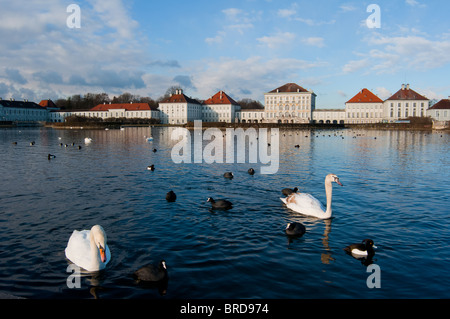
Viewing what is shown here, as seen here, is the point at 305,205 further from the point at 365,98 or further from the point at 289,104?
the point at 365,98

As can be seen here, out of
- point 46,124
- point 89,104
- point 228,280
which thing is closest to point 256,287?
point 228,280

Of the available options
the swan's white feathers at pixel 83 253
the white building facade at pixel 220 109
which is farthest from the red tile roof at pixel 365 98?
the swan's white feathers at pixel 83 253

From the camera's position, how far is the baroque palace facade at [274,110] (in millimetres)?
119062

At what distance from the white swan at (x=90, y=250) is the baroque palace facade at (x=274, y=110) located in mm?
124086

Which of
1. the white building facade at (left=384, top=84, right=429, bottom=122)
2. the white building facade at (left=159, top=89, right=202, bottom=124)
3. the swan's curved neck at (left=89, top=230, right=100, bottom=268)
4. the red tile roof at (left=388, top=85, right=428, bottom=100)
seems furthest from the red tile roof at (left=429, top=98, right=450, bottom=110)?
the swan's curved neck at (left=89, top=230, right=100, bottom=268)

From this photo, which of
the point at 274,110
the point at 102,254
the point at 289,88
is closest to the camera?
the point at 102,254

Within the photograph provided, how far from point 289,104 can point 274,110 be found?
629 cm

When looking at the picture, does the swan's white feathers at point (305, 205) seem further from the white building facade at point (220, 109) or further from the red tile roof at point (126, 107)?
the red tile roof at point (126, 107)

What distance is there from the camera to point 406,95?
385 feet

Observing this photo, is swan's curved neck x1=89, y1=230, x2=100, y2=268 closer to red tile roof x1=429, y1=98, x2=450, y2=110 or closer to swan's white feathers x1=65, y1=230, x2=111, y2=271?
swan's white feathers x1=65, y1=230, x2=111, y2=271

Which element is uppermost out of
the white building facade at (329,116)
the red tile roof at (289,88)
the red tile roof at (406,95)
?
the red tile roof at (289,88)

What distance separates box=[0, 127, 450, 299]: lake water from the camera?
5.94 meters

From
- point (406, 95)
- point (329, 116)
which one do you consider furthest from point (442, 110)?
point (329, 116)

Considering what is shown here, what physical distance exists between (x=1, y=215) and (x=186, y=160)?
45.2 ft
